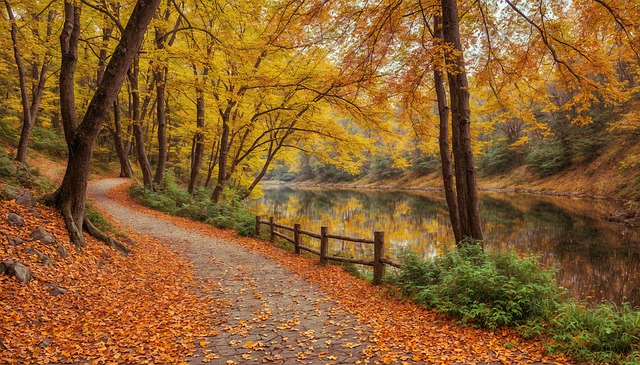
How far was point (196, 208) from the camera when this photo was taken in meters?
16.6

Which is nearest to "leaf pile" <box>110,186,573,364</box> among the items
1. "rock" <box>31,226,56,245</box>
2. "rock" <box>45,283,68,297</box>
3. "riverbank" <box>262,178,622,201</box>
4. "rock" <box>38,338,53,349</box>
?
"rock" <box>38,338,53,349</box>

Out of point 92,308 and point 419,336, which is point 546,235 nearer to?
point 419,336

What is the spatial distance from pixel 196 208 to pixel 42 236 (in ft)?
34.1

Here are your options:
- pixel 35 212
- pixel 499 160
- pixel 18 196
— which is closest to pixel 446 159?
pixel 35 212

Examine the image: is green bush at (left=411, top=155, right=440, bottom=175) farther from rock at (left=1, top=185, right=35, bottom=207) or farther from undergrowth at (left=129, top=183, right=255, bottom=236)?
rock at (left=1, top=185, right=35, bottom=207)

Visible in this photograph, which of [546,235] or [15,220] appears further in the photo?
[546,235]

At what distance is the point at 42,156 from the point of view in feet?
75.4

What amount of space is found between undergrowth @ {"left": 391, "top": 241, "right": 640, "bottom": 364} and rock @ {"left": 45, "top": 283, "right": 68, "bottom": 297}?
601 centimetres

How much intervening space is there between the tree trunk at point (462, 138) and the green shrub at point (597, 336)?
119 inches

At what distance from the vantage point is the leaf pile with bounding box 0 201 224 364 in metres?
4.22

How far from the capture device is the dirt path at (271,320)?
4355 mm

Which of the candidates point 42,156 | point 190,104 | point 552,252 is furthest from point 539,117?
point 42,156

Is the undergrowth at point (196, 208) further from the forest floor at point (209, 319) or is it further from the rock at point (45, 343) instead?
the rock at point (45, 343)

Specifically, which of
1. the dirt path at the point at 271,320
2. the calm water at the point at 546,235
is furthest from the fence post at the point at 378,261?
the dirt path at the point at 271,320
